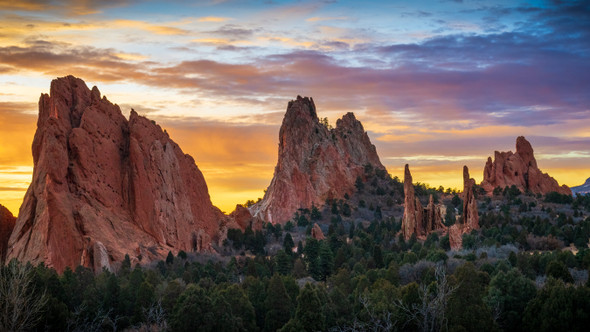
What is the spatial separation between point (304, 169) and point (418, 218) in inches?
2691

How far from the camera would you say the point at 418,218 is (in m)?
121

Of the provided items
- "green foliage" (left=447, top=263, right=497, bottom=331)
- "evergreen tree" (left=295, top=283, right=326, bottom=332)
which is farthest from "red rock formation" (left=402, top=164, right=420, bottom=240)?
"green foliage" (left=447, top=263, right=497, bottom=331)

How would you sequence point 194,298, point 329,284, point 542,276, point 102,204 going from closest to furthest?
point 194,298 < point 542,276 < point 329,284 < point 102,204

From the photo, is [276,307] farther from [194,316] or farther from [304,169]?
[304,169]

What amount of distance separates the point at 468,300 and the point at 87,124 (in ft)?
234

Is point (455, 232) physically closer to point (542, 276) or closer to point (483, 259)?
point (483, 259)

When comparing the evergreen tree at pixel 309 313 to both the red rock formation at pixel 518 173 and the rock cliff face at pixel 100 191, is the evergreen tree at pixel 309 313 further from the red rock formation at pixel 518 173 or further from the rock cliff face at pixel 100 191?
the red rock formation at pixel 518 173

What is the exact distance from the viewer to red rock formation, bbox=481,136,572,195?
6762 inches

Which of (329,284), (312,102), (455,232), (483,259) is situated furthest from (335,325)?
(312,102)

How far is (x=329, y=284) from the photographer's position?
81438mm

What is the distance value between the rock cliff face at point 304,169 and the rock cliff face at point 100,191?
51.9 metres

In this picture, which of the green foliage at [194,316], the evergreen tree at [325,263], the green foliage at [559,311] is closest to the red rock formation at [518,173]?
the evergreen tree at [325,263]

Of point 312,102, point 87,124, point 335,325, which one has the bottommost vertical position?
point 335,325

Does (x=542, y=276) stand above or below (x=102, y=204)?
below
